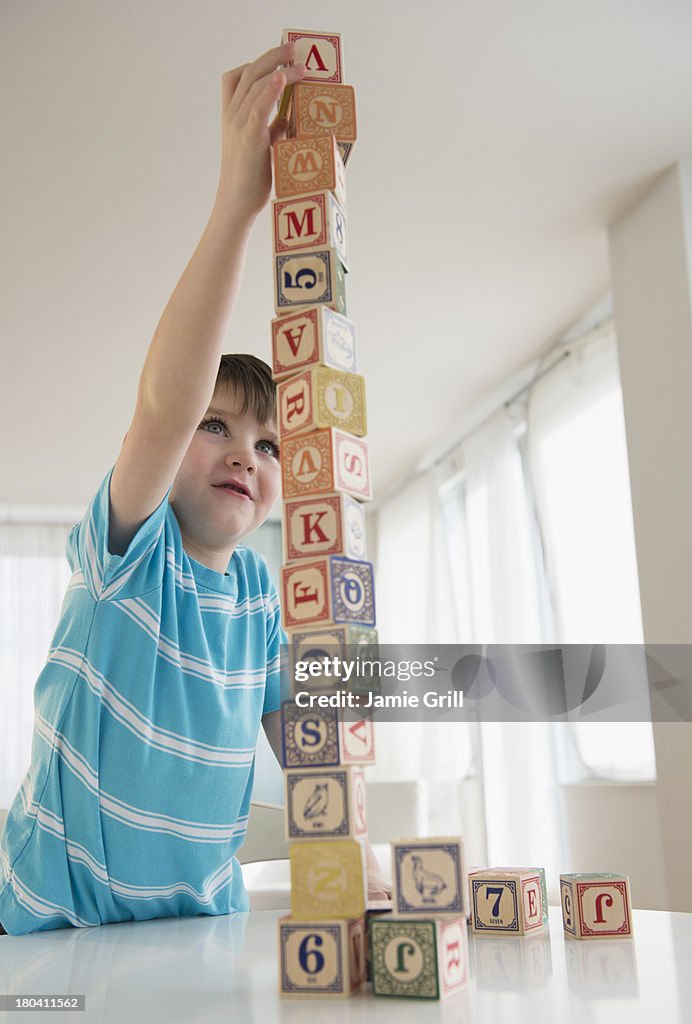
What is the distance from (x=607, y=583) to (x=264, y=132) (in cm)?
339

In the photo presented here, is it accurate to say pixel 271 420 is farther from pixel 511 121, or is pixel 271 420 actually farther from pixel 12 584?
pixel 12 584

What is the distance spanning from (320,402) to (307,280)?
0.11 meters

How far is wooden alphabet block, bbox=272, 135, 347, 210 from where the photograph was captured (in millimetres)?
780

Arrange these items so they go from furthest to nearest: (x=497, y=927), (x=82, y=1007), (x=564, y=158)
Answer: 1. (x=564, y=158)
2. (x=497, y=927)
3. (x=82, y=1007)

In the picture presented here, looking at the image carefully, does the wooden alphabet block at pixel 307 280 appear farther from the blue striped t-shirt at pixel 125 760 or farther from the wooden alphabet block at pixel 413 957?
the wooden alphabet block at pixel 413 957

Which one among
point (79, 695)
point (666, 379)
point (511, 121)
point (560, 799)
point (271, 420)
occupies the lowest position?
point (560, 799)

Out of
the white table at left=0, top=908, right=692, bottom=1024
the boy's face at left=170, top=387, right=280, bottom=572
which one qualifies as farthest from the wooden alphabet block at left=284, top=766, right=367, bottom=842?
the boy's face at left=170, top=387, right=280, bottom=572

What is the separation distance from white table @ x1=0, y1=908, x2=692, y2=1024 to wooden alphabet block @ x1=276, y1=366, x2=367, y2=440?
0.40 meters

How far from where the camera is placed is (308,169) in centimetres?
79

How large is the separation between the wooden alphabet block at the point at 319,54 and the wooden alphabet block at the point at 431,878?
0.70 m

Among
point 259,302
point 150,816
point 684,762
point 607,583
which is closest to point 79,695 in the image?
point 150,816

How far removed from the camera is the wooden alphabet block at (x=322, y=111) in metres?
0.86

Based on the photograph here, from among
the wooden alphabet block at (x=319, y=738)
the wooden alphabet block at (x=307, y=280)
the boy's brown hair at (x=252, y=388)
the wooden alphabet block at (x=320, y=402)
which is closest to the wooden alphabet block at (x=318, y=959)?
the wooden alphabet block at (x=319, y=738)

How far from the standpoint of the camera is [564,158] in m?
2.87
